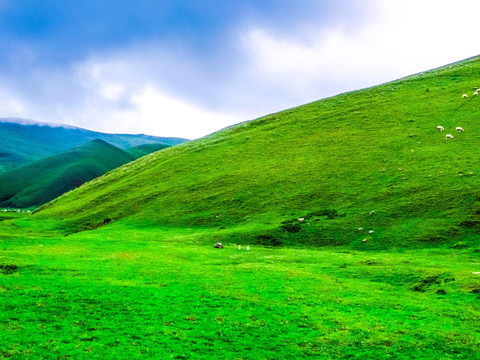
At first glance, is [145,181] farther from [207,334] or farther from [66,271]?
[207,334]

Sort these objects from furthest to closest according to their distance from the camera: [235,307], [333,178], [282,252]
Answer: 1. [333,178]
2. [282,252]
3. [235,307]

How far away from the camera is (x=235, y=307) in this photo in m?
24.7

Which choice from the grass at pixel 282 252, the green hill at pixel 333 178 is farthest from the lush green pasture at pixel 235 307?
the green hill at pixel 333 178

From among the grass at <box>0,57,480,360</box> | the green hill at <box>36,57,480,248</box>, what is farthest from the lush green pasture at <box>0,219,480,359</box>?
the green hill at <box>36,57,480,248</box>

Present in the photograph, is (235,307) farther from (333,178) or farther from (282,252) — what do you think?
(333,178)

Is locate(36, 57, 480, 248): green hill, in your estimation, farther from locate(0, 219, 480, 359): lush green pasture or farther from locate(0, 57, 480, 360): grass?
locate(0, 219, 480, 359): lush green pasture

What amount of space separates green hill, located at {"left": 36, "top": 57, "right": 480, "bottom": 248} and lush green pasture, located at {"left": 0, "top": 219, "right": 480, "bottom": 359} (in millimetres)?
13049

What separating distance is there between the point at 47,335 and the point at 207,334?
7935 millimetres

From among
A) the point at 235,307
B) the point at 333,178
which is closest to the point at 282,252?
the point at 235,307

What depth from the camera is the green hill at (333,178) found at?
170 feet

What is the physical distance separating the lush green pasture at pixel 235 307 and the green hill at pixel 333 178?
13.0 meters

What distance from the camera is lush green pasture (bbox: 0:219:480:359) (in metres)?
19.0

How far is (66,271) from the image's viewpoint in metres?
30.0

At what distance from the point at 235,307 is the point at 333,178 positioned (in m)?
49.2
